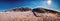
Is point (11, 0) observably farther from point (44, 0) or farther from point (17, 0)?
point (44, 0)

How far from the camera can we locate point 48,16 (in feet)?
4.52

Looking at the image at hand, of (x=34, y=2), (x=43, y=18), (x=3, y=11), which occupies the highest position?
(x=34, y=2)

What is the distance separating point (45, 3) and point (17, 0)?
390mm

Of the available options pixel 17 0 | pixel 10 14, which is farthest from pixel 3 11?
pixel 17 0

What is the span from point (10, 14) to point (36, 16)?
1.17ft

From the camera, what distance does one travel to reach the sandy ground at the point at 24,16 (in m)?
1.33

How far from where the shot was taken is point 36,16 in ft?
4.52

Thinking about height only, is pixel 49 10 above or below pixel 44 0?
below

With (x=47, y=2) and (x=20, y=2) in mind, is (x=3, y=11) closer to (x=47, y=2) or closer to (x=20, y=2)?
(x=20, y=2)

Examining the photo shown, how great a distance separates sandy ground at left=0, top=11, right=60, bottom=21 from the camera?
1330mm

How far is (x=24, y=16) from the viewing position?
1361 mm

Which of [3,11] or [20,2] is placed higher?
[20,2]

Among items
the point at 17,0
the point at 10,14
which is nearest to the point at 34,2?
the point at 17,0

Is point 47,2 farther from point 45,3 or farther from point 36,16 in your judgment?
point 36,16
